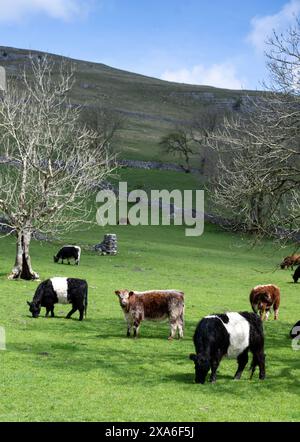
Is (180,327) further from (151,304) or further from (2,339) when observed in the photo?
(2,339)

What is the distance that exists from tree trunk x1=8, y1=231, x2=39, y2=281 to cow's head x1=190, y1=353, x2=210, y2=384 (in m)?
18.9

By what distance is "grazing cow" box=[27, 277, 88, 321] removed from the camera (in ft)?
71.9

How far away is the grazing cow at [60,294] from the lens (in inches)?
863

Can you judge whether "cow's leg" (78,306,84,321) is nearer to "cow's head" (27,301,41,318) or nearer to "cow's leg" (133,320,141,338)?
"cow's head" (27,301,41,318)

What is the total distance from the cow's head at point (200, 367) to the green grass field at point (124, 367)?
0.67 feet

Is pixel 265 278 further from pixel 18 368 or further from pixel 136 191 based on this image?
pixel 136 191

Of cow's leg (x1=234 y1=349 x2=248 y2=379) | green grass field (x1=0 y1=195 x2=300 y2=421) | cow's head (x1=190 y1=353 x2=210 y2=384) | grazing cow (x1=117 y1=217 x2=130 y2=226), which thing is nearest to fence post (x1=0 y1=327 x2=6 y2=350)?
green grass field (x1=0 y1=195 x2=300 y2=421)

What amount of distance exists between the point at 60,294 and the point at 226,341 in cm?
967

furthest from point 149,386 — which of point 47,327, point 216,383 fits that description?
point 47,327

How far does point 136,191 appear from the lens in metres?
73.8

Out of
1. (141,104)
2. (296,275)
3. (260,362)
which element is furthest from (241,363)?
(141,104)

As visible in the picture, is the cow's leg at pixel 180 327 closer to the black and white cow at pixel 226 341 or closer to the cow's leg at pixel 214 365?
the black and white cow at pixel 226 341

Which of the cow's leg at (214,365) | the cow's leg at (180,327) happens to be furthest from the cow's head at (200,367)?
the cow's leg at (180,327)

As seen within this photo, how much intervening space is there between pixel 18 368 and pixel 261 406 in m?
6.25
